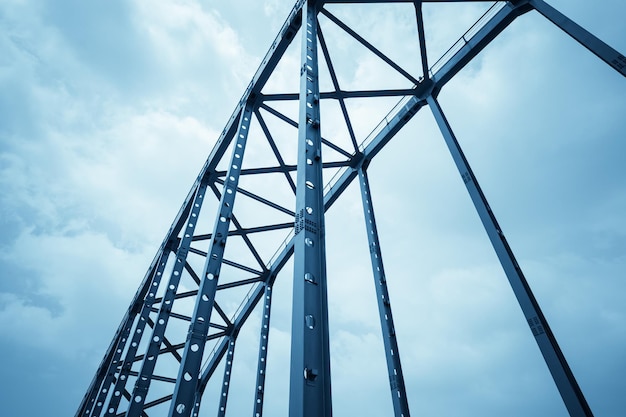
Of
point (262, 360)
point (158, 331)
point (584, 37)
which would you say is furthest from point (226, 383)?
point (584, 37)

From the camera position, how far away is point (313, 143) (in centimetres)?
573

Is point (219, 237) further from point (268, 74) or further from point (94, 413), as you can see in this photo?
point (94, 413)

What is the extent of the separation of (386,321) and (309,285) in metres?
4.24

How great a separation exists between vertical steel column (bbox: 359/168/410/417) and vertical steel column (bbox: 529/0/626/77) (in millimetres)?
5721

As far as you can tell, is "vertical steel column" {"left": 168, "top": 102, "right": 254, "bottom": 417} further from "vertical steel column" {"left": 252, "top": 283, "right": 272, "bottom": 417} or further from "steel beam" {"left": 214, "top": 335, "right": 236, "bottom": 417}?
"steel beam" {"left": 214, "top": 335, "right": 236, "bottom": 417}

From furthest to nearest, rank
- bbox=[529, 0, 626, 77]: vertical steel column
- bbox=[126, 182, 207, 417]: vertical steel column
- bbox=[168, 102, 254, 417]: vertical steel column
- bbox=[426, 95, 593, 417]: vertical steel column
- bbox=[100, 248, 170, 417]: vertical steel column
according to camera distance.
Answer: bbox=[100, 248, 170, 417]: vertical steel column, bbox=[126, 182, 207, 417]: vertical steel column, bbox=[168, 102, 254, 417]: vertical steel column, bbox=[529, 0, 626, 77]: vertical steel column, bbox=[426, 95, 593, 417]: vertical steel column

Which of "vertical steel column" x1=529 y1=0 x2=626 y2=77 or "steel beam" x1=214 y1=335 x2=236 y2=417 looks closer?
"vertical steel column" x1=529 y1=0 x2=626 y2=77

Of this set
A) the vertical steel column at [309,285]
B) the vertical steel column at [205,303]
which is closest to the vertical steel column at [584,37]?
the vertical steel column at [309,285]

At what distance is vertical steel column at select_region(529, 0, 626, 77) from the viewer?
16.4 feet

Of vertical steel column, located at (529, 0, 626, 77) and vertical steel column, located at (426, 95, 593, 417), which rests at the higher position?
vertical steel column, located at (529, 0, 626, 77)

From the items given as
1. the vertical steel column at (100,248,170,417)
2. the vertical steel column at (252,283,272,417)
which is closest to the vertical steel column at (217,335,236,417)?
the vertical steel column at (252,283,272,417)

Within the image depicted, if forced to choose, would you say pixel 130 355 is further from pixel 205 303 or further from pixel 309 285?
pixel 309 285

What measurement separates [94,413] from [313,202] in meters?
15.6

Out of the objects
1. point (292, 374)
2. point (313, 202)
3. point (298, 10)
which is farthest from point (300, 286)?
point (298, 10)
